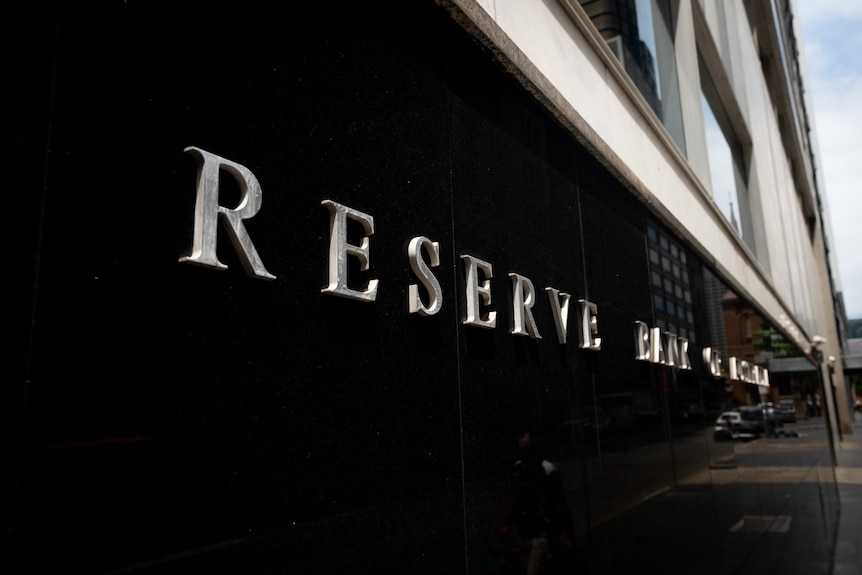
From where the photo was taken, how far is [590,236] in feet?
15.0

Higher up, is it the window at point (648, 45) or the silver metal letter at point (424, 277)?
the window at point (648, 45)

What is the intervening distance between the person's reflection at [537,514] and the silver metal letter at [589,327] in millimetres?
933

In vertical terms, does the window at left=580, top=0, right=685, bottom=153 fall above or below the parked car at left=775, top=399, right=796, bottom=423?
above

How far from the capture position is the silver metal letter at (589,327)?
419 centimetres

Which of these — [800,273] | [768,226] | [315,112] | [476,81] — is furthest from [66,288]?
[800,273]

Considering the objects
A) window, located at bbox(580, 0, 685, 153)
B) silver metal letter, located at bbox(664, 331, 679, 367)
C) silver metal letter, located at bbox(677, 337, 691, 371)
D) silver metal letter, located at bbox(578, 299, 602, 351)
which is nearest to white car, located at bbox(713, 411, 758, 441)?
silver metal letter, located at bbox(677, 337, 691, 371)

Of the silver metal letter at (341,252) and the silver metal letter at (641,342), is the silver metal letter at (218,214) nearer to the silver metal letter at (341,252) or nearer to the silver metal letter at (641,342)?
the silver metal letter at (341,252)

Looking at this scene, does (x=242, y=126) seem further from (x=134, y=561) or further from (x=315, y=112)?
(x=134, y=561)

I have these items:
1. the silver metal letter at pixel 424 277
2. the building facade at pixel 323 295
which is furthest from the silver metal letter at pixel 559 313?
the silver metal letter at pixel 424 277

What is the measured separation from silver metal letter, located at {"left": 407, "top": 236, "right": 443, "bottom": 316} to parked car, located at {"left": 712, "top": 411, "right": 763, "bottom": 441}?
5.32 meters

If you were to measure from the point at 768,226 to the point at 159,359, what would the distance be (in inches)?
648

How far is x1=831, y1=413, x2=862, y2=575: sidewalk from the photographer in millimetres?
10609

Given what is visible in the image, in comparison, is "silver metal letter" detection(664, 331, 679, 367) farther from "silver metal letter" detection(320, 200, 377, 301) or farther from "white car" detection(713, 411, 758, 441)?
"silver metal letter" detection(320, 200, 377, 301)

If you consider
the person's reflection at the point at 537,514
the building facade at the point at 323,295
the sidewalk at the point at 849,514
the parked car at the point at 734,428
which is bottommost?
the sidewalk at the point at 849,514
